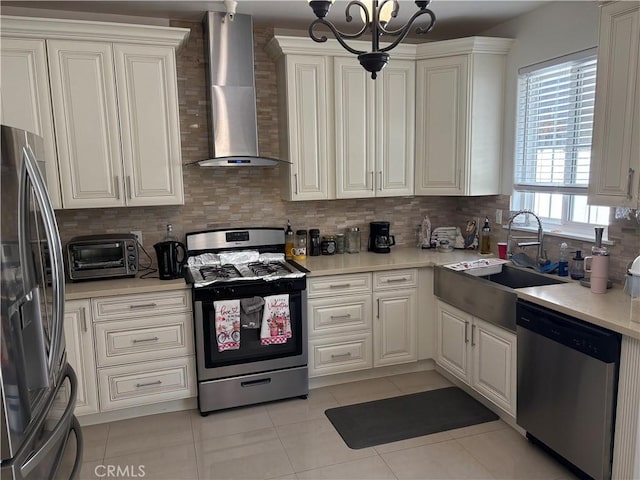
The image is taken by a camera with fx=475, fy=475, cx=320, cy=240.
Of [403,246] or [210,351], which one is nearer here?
[210,351]

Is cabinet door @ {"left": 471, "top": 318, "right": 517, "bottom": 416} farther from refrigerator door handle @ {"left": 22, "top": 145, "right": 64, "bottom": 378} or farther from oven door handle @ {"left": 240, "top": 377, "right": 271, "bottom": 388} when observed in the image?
refrigerator door handle @ {"left": 22, "top": 145, "right": 64, "bottom": 378}

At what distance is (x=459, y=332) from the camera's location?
3178mm

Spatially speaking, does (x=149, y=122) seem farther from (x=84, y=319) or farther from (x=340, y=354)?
(x=340, y=354)

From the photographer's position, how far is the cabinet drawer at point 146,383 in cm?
288

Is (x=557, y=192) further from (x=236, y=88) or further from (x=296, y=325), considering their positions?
(x=236, y=88)

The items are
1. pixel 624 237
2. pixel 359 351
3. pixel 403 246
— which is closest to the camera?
pixel 624 237

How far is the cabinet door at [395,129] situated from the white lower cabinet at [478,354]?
968 mm

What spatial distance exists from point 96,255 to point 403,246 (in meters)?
2.36

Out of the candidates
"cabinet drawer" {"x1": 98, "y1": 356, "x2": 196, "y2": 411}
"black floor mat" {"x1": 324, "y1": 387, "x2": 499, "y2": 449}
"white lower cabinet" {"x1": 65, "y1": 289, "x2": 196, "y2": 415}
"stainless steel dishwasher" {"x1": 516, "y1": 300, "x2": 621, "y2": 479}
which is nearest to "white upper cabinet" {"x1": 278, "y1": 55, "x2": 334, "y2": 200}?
"white lower cabinet" {"x1": 65, "y1": 289, "x2": 196, "y2": 415}

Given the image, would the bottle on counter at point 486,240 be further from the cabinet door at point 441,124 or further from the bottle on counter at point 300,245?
the bottle on counter at point 300,245

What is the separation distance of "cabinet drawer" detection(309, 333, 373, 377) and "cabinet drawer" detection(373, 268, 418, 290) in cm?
37

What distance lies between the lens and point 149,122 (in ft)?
9.87

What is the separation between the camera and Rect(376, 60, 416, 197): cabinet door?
11.5 feet

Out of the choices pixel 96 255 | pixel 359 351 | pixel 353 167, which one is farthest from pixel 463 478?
pixel 96 255
